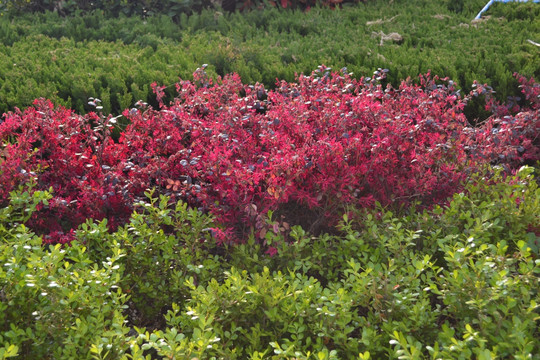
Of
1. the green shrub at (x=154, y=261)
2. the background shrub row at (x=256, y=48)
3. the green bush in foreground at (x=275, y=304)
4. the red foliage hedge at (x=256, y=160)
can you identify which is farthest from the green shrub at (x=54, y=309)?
the background shrub row at (x=256, y=48)

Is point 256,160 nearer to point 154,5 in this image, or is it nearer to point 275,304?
point 275,304

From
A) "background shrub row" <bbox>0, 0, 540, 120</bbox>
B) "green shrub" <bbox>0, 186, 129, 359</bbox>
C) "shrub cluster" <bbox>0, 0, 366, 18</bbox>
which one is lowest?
"shrub cluster" <bbox>0, 0, 366, 18</bbox>

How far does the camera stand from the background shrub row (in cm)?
518

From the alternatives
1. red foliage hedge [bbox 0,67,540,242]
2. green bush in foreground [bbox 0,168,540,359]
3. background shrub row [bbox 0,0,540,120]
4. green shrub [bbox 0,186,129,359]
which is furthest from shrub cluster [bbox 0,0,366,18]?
green shrub [bbox 0,186,129,359]

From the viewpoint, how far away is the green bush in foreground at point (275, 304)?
85.8 inches

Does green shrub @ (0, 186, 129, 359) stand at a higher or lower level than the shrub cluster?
higher

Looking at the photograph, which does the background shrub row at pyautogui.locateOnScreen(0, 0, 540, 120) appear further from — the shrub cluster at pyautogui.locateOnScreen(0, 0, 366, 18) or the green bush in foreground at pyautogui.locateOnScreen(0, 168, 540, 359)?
the green bush in foreground at pyautogui.locateOnScreen(0, 168, 540, 359)

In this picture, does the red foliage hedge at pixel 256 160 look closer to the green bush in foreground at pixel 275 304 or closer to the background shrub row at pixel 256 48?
the green bush in foreground at pixel 275 304

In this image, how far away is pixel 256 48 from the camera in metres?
6.03

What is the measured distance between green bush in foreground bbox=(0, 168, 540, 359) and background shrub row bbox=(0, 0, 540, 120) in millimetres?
2365

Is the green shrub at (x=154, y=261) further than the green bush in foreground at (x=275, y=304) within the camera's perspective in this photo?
Yes

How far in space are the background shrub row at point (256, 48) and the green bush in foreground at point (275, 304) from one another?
2.37 meters

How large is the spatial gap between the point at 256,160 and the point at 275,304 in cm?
129

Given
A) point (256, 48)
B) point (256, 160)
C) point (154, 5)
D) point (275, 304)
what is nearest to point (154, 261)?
point (275, 304)
